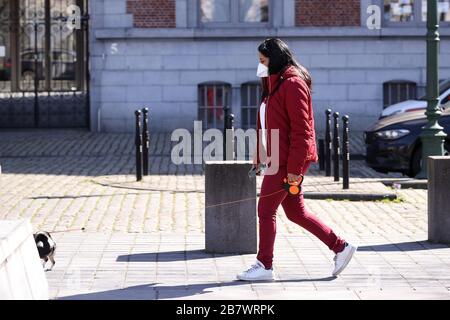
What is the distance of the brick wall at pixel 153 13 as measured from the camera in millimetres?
24359

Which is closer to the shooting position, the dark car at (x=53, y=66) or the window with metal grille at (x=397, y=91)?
the window with metal grille at (x=397, y=91)

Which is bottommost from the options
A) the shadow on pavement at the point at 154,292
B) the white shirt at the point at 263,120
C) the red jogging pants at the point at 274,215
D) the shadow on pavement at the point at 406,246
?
the shadow on pavement at the point at 406,246

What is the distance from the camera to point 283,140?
30.9ft

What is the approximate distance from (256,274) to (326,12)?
15671 millimetres

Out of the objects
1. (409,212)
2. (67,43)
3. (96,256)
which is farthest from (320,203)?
(67,43)

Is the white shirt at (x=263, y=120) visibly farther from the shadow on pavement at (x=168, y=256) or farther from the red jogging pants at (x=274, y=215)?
the shadow on pavement at (x=168, y=256)

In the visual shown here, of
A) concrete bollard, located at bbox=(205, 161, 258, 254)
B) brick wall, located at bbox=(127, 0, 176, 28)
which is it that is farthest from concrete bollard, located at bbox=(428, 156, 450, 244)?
brick wall, located at bbox=(127, 0, 176, 28)

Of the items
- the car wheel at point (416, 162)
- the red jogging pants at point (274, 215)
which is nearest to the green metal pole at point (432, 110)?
the car wheel at point (416, 162)

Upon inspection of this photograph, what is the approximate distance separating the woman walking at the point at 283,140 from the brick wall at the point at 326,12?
1513cm

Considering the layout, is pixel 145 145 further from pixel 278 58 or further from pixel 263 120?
pixel 278 58

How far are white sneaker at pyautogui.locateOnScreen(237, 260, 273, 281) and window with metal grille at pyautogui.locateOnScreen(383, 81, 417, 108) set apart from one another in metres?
15.7

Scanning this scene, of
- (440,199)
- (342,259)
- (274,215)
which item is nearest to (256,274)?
(274,215)

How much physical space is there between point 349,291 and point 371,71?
16.0m

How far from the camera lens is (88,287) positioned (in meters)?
9.23
